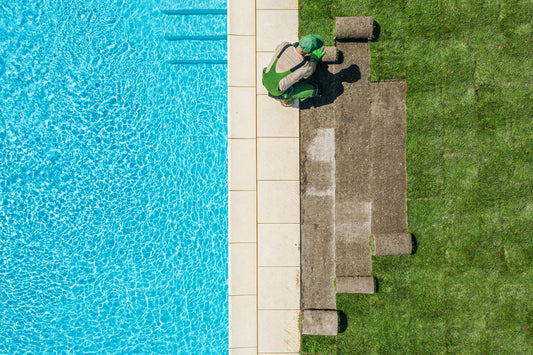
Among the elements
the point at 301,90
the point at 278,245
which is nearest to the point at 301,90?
the point at 301,90

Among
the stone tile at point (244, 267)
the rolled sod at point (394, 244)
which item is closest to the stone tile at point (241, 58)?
the stone tile at point (244, 267)

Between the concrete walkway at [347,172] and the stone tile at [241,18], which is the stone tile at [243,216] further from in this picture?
the stone tile at [241,18]

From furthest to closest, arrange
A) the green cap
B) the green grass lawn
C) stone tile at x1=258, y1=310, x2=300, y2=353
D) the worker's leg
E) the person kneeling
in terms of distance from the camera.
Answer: stone tile at x1=258, y1=310, x2=300, y2=353 < the green grass lawn < the worker's leg < the person kneeling < the green cap

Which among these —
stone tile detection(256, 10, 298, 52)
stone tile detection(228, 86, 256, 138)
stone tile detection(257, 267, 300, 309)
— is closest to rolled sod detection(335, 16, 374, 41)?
stone tile detection(256, 10, 298, 52)

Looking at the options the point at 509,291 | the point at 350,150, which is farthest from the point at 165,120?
the point at 509,291

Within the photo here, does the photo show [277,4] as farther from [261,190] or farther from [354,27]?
[261,190]

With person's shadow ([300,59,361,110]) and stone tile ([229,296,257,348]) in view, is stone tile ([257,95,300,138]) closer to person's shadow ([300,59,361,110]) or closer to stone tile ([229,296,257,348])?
person's shadow ([300,59,361,110])

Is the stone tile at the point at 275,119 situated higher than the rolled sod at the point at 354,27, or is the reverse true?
the rolled sod at the point at 354,27

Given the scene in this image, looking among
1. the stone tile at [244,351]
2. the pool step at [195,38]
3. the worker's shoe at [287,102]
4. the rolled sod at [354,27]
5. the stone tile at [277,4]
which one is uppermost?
the stone tile at [277,4]
